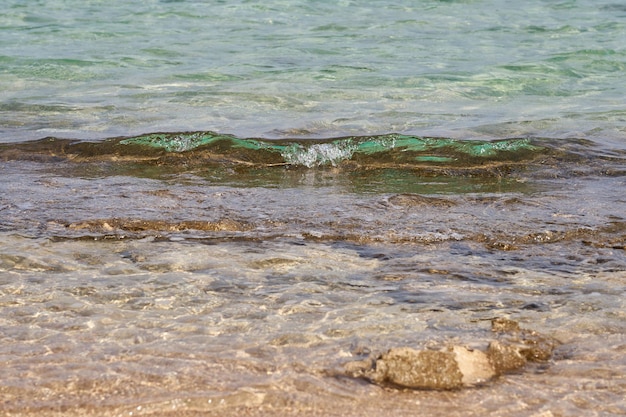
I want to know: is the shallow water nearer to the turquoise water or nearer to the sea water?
the sea water

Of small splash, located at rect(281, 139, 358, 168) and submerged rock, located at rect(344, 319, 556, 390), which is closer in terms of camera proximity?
submerged rock, located at rect(344, 319, 556, 390)

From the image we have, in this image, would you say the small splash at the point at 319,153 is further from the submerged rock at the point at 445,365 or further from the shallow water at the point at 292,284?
the submerged rock at the point at 445,365

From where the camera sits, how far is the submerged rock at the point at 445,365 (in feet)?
9.24

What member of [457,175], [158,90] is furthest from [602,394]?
[158,90]

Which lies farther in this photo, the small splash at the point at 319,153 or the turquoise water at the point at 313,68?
the turquoise water at the point at 313,68

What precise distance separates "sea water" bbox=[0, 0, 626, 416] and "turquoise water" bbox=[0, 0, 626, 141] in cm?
5

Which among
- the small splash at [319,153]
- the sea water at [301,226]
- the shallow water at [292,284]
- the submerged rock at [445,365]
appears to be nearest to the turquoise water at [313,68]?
the sea water at [301,226]

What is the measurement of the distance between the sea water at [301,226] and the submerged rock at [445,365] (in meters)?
0.05

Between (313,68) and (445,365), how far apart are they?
24.8ft

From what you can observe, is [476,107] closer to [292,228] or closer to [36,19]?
[292,228]

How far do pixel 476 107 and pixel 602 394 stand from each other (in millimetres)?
5938

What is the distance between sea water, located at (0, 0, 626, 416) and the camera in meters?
2.86

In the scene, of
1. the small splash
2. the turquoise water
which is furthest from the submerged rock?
the turquoise water

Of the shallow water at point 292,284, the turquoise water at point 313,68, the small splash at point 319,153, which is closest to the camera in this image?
the shallow water at point 292,284
